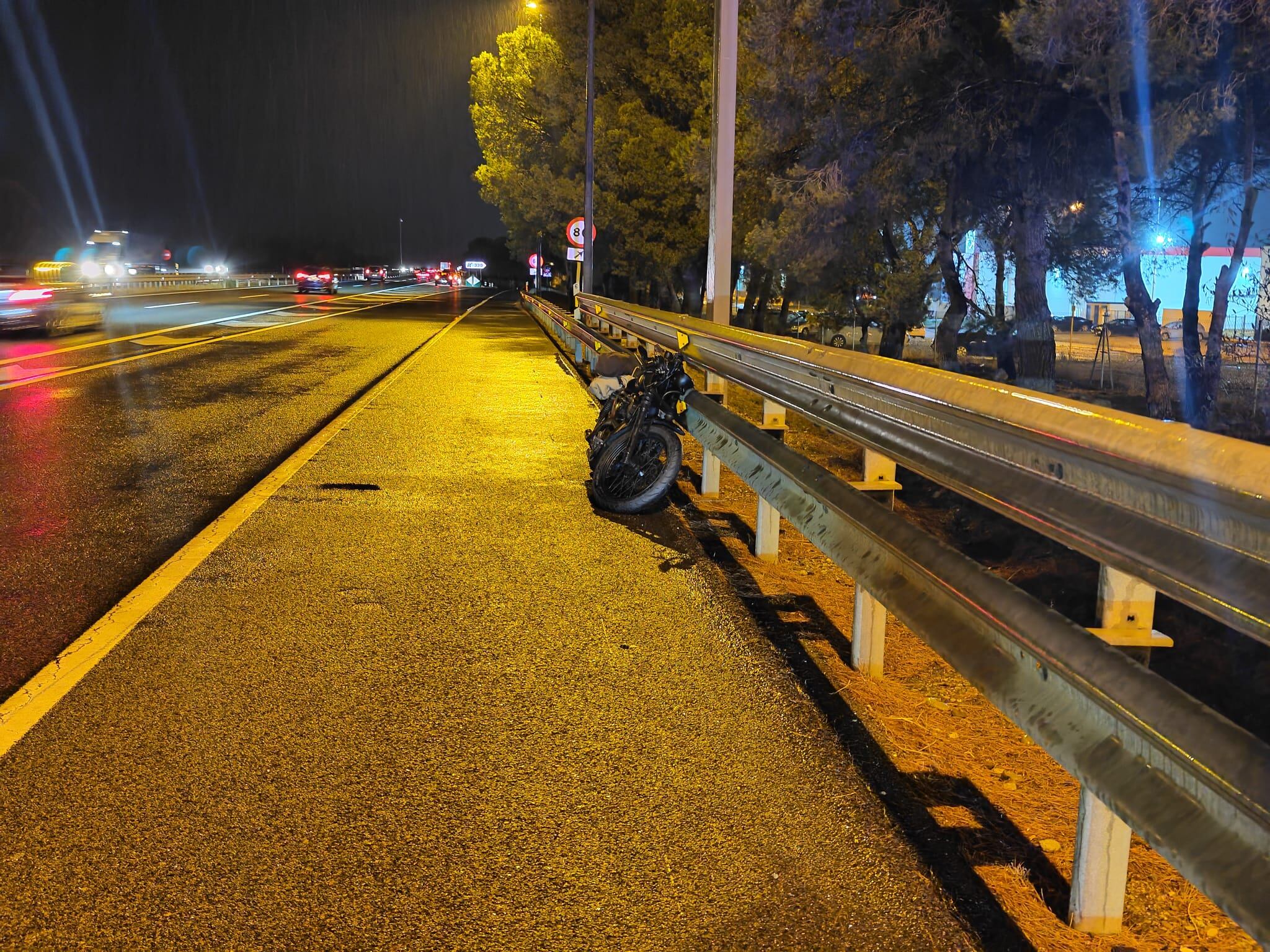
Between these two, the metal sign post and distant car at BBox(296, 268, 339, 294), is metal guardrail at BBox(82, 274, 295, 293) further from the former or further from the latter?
the metal sign post

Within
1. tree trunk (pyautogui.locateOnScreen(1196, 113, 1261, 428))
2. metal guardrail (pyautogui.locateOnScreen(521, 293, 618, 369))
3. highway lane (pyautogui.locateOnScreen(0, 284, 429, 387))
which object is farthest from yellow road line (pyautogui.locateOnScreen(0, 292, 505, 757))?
tree trunk (pyautogui.locateOnScreen(1196, 113, 1261, 428))

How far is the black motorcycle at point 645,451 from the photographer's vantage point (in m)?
8.12

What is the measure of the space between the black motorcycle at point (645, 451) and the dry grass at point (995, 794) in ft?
6.18

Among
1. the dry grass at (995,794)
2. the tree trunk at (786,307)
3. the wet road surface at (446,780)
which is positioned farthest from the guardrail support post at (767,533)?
the tree trunk at (786,307)

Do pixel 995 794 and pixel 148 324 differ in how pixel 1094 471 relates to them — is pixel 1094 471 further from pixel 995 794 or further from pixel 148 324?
pixel 148 324

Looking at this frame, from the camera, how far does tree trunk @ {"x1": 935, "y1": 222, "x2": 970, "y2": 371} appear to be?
23.4m

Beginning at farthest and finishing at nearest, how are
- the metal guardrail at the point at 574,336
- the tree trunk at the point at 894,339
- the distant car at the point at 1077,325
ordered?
1. the distant car at the point at 1077,325
2. the tree trunk at the point at 894,339
3. the metal guardrail at the point at 574,336

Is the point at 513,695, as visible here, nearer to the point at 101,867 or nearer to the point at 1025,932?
the point at 101,867

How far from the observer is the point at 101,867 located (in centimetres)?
328

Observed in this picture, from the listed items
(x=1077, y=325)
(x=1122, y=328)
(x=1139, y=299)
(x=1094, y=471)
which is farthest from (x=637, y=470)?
(x=1077, y=325)

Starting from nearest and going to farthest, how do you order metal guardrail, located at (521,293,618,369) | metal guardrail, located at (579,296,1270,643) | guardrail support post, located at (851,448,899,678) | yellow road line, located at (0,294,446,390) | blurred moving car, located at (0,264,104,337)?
metal guardrail, located at (579,296,1270,643) < guardrail support post, located at (851,448,899,678) < yellow road line, located at (0,294,446,390) < metal guardrail, located at (521,293,618,369) < blurred moving car, located at (0,264,104,337)

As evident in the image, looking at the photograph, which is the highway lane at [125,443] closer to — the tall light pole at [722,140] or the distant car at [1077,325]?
the tall light pole at [722,140]

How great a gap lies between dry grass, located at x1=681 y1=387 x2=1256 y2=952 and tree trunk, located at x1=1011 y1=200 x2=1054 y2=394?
16.1 metres

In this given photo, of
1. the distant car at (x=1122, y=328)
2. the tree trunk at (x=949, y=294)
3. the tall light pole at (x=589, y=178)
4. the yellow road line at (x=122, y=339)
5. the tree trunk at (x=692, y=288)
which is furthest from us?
the distant car at (x=1122, y=328)
